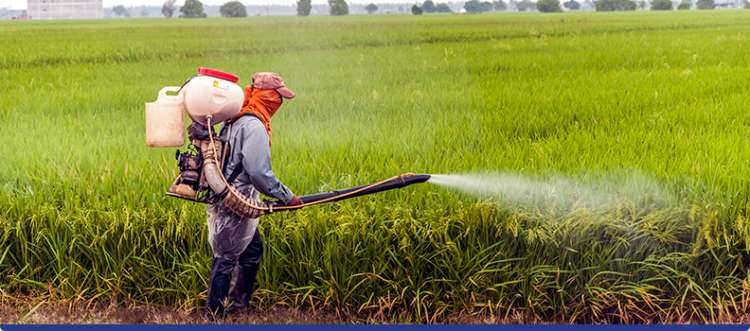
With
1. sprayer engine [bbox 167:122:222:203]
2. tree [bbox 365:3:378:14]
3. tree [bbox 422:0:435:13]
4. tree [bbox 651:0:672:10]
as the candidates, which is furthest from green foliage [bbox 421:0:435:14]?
sprayer engine [bbox 167:122:222:203]

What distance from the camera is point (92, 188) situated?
212 centimetres

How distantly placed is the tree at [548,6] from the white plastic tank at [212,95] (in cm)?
144

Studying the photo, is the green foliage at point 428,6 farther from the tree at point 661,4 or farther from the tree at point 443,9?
the tree at point 661,4

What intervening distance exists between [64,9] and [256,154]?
1062 millimetres

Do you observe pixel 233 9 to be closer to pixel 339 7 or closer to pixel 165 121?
pixel 339 7

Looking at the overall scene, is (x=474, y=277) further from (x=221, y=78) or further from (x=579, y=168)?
(x=221, y=78)

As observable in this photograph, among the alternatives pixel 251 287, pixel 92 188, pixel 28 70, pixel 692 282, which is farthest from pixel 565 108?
pixel 28 70

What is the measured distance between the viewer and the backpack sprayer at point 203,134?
4.41ft

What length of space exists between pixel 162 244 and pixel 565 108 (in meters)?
1.32

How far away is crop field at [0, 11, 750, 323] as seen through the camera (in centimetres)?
201

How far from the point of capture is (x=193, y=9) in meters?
2.03

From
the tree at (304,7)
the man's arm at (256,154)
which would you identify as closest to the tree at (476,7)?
the tree at (304,7)

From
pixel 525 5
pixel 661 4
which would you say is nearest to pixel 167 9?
pixel 525 5

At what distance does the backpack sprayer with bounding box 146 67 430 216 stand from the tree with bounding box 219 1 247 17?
0.63 meters
